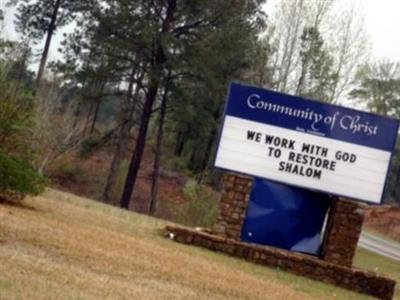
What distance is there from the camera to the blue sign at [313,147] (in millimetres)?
16094

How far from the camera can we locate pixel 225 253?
15.2m

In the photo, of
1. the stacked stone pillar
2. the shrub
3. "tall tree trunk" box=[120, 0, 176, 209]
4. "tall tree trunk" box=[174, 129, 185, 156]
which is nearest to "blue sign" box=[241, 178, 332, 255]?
the stacked stone pillar

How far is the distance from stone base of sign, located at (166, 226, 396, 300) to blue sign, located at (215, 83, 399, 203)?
5.66 ft

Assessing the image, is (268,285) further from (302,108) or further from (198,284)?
(302,108)

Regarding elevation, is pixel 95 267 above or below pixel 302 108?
below

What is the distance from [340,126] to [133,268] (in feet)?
24.9

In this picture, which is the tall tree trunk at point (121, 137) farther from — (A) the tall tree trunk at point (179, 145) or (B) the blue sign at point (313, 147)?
(B) the blue sign at point (313, 147)

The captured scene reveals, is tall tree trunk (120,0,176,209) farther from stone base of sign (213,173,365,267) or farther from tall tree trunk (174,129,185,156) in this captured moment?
tall tree trunk (174,129,185,156)

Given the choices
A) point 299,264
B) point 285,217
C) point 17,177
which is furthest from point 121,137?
point 17,177

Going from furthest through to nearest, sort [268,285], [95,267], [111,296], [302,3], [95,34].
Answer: [302,3]
[95,34]
[268,285]
[95,267]
[111,296]

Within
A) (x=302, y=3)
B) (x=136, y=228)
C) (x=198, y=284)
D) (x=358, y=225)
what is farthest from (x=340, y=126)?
(x=302, y=3)

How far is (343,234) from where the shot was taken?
52.3 feet

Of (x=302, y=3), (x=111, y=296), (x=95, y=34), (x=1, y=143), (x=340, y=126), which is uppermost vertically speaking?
(x=302, y=3)

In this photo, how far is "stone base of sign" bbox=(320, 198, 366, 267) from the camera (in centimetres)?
1589
